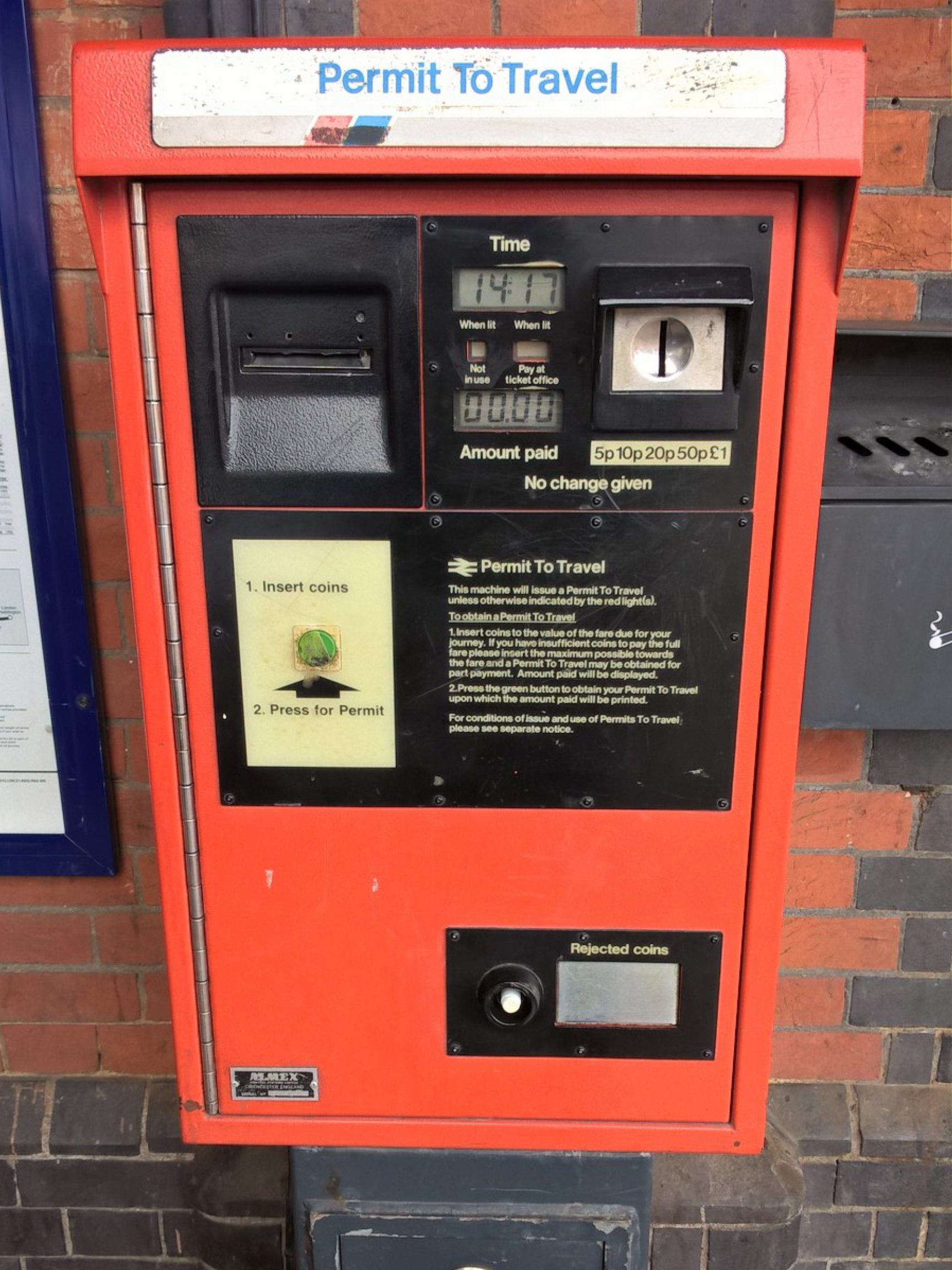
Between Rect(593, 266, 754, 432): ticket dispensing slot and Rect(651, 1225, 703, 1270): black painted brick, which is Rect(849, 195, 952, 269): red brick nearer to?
Rect(593, 266, 754, 432): ticket dispensing slot

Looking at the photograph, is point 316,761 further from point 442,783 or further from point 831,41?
point 831,41

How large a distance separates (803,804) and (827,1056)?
1.64ft

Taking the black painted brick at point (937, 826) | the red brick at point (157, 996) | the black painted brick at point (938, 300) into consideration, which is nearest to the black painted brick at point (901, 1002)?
the black painted brick at point (937, 826)

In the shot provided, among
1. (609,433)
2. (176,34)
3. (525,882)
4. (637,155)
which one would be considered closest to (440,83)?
(637,155)

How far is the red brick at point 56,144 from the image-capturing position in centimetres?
143

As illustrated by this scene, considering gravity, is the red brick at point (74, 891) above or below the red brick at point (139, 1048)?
above

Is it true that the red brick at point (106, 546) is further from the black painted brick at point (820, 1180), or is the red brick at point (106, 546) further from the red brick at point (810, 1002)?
the black painted brick at point (820, 1180)

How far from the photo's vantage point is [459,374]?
3.34ft

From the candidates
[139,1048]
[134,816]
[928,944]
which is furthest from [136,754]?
[928,944]

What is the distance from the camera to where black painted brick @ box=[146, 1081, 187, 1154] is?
1.83 metres

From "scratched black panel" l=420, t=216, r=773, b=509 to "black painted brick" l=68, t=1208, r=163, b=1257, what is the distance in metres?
1.61

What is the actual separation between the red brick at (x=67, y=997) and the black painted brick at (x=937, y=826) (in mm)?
1426

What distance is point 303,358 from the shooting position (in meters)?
1.04

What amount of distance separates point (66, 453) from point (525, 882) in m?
0.96
